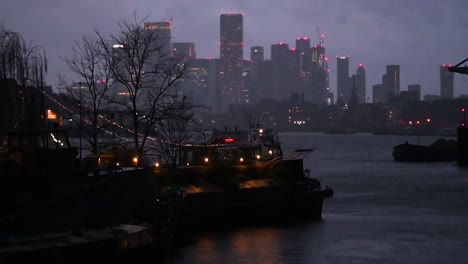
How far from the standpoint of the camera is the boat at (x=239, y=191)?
27297 millimetres

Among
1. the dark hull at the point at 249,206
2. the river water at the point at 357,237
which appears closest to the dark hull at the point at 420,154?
the river water at the point at 357,237

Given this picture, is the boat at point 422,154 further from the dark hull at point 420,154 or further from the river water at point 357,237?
the river water at point 357,237

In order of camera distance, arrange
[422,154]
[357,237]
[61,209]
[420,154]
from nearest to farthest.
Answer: [61,209]
[357,237]
[422,154]
[420,154]

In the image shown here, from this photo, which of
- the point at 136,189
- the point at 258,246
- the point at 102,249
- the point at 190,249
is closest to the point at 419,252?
the point at 258,246

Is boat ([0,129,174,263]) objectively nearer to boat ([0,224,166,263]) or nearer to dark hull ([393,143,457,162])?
boat ([0,224,166,263])

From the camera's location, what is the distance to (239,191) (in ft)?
94.9

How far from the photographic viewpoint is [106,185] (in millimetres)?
17781

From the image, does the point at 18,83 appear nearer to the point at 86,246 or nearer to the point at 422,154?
the point at 86,246

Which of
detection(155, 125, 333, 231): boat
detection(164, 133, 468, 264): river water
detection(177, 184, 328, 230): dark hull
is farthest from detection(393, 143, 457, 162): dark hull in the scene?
detection(177, 184, 328, 230): dark hull

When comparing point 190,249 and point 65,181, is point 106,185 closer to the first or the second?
point 65,181

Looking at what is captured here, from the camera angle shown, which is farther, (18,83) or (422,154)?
(422,154)

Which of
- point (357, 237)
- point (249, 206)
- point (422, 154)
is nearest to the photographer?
point (357, 237)

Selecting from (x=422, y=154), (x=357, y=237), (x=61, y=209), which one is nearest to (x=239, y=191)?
(x=357, y=237)

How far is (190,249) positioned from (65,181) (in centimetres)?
729
